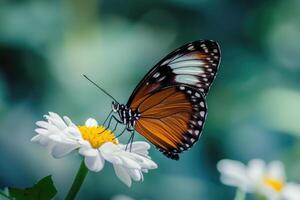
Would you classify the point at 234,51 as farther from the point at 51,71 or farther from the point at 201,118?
the point at 201,118

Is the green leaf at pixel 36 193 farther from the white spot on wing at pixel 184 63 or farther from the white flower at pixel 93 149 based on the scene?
the white spot on wing at pixel 184 63

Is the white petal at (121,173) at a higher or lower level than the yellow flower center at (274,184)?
lower

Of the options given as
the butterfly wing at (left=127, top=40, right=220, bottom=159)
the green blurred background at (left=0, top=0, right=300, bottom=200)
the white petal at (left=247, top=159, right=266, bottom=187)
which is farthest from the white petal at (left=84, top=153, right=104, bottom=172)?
the green blurred background at (left=0, top=0, right=300, bottom=200)

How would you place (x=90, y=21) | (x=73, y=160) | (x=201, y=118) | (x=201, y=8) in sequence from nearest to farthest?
(x=201, y=118), (x=73, y=160), (x=90, y=21), (x=201, y=8)

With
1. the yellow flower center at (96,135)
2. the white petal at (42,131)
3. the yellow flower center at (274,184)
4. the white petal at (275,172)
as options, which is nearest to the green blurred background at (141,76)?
the white petal at (275,172)

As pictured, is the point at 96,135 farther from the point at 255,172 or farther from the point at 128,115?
the point at 255,172

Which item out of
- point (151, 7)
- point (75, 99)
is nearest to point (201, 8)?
point (151, 7)

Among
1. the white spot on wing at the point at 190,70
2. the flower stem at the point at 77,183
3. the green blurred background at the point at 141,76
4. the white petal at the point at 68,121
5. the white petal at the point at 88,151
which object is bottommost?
the flower stem at the point at 77,183
